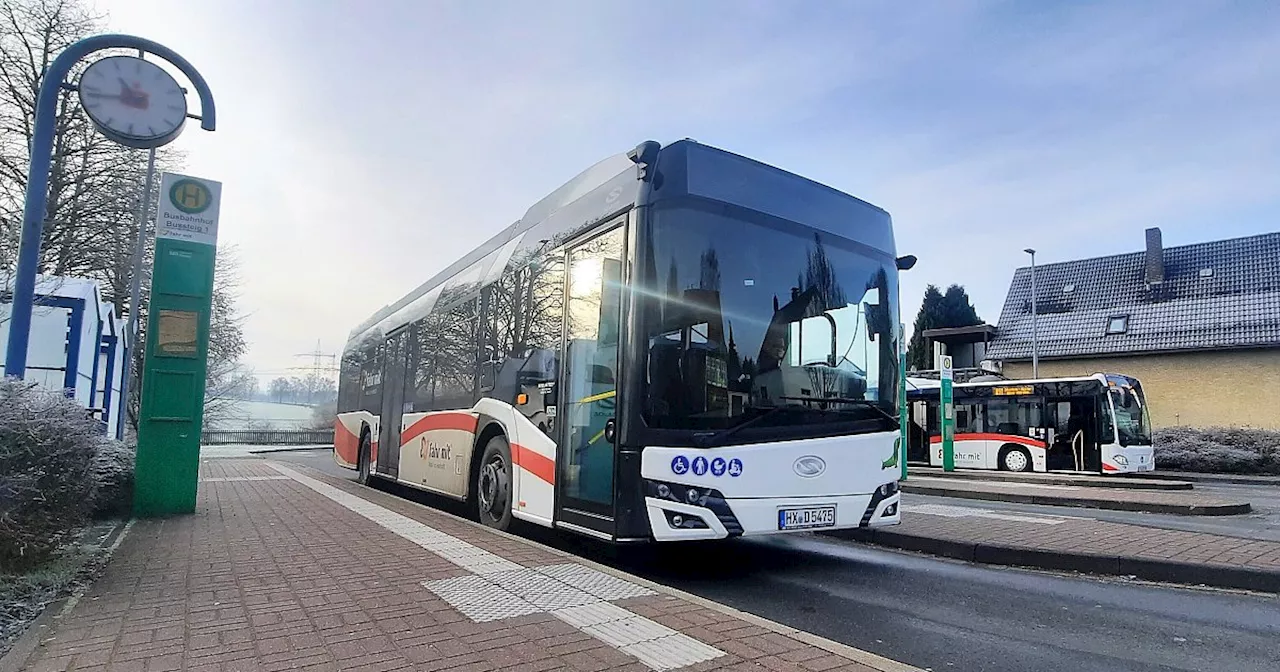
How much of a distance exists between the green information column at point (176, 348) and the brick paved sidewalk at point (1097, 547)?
24.5 ft

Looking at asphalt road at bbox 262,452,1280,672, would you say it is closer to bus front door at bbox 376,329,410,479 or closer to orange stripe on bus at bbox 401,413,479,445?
orange stripe on bus at bbox 401,413,479,445

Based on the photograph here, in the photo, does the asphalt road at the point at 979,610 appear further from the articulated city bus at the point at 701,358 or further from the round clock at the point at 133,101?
the round clock at the point at 133,101

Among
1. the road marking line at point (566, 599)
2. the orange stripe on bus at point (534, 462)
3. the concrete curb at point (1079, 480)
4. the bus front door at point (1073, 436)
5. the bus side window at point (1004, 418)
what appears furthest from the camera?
the bus side window at point (1004, 418)

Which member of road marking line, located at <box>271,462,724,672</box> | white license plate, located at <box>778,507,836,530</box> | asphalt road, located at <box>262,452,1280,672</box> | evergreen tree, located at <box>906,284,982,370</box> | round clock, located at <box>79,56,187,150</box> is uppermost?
evergreen tree, located at <box>906,284,982,370</box>

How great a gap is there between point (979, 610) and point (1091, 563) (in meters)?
2.12

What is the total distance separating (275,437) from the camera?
2042 inches

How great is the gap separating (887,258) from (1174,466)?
2442cm

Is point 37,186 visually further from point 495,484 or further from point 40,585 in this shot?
point 495,484

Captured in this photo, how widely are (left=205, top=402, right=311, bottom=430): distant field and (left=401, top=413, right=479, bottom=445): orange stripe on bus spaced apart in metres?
35.4

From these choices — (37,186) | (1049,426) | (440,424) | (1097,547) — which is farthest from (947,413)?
(37,186)

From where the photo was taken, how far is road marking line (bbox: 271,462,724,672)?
12.6ft

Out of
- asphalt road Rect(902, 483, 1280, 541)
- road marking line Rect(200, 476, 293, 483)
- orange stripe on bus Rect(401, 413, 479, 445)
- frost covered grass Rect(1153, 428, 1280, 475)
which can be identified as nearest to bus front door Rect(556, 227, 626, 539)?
orange stripe on bus Rect(401, 413, 479, 445)

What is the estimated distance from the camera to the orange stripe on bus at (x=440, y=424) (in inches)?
351

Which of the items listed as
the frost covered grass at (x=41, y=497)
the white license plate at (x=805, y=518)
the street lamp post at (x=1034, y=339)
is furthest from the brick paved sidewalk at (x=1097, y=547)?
the street lamp post at (x=1034, y=339)
